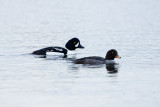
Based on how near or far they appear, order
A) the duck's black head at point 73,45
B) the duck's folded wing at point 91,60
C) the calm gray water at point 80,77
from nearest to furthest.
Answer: the calm gray water at point 80,77 → the duck's folded wing at point 91,60 → the duck's black head at point 73,45

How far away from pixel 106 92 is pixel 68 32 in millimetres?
25395

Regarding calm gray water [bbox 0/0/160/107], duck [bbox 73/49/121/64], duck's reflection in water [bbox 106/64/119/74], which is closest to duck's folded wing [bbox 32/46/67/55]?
calm gray water [bbox 0/0/160/107]

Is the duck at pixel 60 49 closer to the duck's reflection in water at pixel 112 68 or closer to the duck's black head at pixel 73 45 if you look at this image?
the duck's black head at pixel 73 45

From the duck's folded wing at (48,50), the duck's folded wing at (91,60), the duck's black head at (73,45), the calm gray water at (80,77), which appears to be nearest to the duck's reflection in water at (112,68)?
the calm gray water at (80,77)

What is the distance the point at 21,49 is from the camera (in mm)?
28984

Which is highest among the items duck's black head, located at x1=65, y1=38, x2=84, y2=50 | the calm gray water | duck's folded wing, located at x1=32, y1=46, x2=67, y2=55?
duck's black head, located at x1=65, y1=38, x2=84, y2=50

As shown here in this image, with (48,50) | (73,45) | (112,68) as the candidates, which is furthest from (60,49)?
(112,68)

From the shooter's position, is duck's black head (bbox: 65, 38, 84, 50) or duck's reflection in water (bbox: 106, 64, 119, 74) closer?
duck's reflection in water (bbox: 106, 64, 119, 74)

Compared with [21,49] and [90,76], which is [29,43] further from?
[90,76]

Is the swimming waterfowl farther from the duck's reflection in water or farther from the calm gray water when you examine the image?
the duck's reflection in water

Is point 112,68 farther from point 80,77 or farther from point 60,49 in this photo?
point 60,49

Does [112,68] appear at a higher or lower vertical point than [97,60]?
lower

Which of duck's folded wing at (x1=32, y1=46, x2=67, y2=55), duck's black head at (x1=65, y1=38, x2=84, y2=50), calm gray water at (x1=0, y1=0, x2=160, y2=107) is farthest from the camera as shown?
duck's black head at (x1=65, y1=38, x2=84, y2=50)

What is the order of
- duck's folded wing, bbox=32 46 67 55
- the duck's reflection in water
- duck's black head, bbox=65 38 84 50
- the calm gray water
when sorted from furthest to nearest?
duck's black head, bbox=65 38 84 50
duck's folded wing, bbox=32 46 67 55
the duck's reflection in water
the calm gray water
